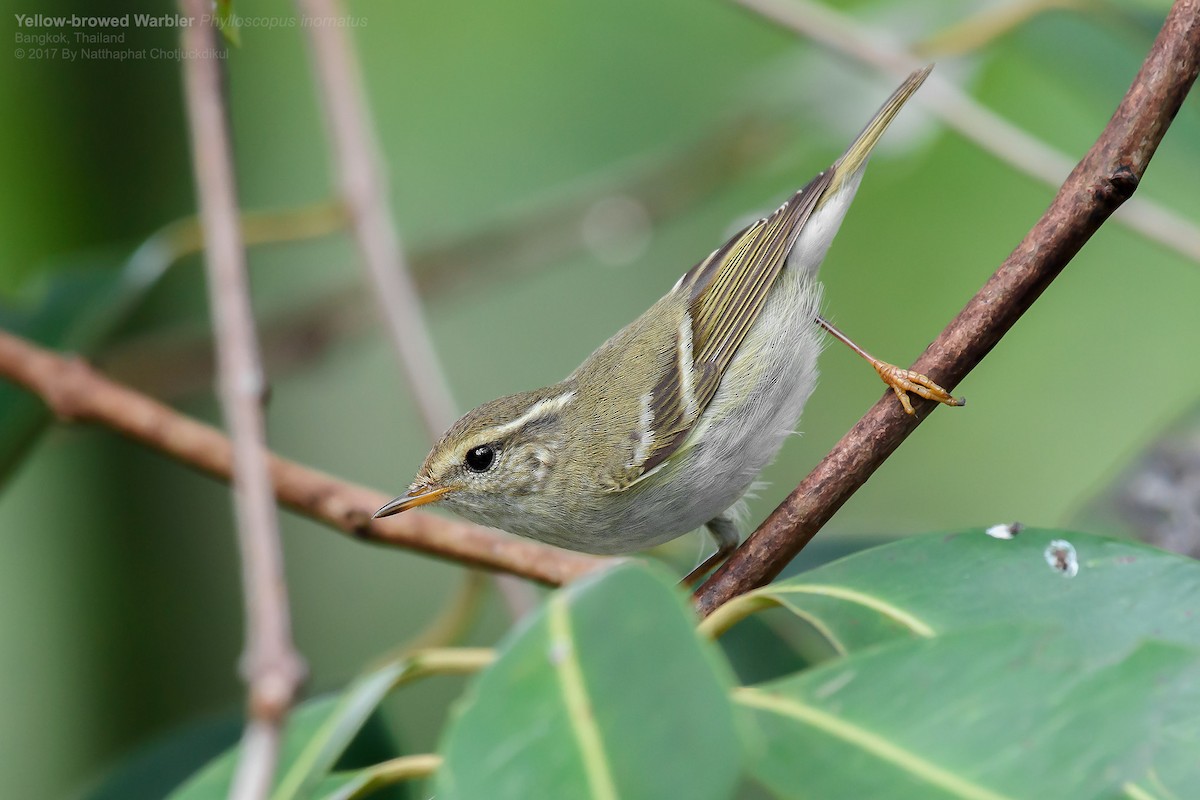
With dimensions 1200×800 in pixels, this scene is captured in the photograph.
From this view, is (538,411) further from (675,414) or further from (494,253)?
(494,253)

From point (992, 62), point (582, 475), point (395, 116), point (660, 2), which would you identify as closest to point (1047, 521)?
point (992, 62)

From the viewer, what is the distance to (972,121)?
2.28 m

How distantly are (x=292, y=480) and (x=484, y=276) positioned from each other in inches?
63.1

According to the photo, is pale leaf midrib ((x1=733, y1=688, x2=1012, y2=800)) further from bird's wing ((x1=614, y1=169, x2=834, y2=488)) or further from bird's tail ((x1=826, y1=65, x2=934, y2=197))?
bird's tail ((x1=826, y1=65, x2=934, y2=197))

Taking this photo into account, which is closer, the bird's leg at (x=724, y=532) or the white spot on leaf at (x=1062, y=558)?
the white spot on leaf at (x=1062, y=558)

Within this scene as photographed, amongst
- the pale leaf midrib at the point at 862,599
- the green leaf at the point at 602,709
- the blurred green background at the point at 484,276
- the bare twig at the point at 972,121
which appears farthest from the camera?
the blurred green background at the point at 484,276

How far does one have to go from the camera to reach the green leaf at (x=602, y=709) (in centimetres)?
98

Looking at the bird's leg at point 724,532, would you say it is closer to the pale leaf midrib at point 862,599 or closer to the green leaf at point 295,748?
the pale leaf midrib at point 862,599

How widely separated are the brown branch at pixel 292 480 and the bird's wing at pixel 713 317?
0.37 m

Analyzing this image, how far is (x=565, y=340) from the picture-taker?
532 centimetres

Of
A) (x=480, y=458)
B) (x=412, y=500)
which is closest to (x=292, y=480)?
(x=412, y=500)

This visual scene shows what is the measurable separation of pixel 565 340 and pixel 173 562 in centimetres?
219

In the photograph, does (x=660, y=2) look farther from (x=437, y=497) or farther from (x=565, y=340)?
(x=437, y=497)

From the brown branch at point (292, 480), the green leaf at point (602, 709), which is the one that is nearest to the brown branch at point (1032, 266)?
the green leaf at point (602, 709)
